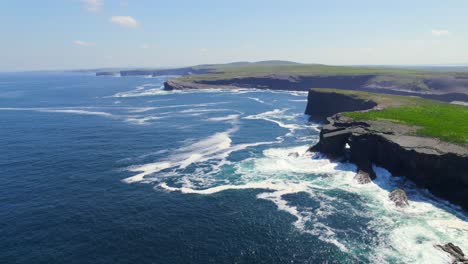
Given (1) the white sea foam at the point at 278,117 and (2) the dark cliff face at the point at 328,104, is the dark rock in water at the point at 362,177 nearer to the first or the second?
(1) the white sea foam at the point at 278,117

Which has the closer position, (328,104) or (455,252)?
(455,252)

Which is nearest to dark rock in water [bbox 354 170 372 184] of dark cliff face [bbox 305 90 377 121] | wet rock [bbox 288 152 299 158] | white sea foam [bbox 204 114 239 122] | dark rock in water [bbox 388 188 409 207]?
dark rock in water [bbox 388 188 409 207]

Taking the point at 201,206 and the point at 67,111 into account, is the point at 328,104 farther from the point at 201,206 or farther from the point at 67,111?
the point at 67,111

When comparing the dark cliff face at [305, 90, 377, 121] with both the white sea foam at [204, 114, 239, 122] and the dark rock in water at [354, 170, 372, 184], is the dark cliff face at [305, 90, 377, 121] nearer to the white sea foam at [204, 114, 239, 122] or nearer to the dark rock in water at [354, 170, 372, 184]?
the white sea foam at [204, 114, 239, 122]

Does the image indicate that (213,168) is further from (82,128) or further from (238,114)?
(238,114)

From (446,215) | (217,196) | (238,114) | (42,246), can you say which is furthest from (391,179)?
(238,114)

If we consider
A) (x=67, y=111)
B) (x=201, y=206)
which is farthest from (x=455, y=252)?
(x=67, y=111)

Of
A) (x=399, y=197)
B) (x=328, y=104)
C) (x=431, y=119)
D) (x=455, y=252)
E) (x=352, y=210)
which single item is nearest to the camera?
(x=455, y=252)
